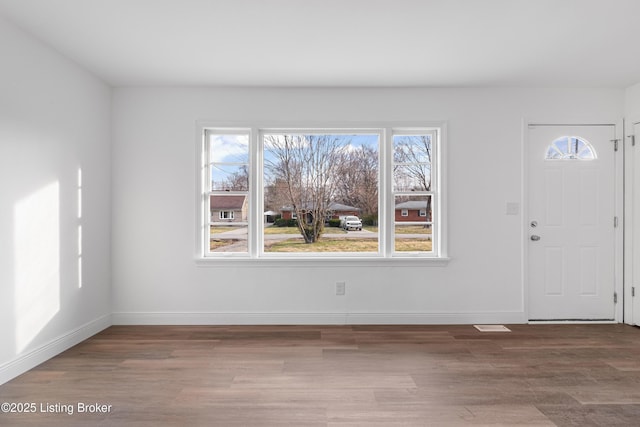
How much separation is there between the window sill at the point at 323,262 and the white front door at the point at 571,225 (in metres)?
1.09

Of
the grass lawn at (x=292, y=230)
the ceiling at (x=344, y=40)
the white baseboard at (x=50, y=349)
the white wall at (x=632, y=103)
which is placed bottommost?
the white baseboard at (x=50, y=349)

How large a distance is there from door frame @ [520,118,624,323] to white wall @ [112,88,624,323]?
0.05 metres

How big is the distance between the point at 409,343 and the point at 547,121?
2.80 meters

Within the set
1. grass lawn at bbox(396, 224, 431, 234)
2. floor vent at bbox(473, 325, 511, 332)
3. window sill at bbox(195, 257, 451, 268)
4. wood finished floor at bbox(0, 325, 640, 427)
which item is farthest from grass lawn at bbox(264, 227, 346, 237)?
floor vent at bbox(473, 325, 511, 332)

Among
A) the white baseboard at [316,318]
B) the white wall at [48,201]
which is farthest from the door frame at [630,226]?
the white wall at [48,201]

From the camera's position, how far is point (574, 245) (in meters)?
4.06

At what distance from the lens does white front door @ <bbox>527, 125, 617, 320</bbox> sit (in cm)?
404

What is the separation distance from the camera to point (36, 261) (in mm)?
2971

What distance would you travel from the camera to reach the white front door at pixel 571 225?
4.04 m

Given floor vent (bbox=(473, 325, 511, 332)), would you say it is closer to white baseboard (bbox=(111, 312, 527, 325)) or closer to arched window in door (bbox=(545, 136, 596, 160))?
white baseboard (bbox=(111, 312, 527, 325))

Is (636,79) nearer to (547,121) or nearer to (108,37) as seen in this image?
(547,121)

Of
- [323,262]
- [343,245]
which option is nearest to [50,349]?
[323,262]

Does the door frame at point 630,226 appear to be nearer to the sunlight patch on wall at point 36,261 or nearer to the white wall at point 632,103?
the white wall at point 632,103

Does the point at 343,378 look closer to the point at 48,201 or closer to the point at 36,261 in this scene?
the point at 36,261
